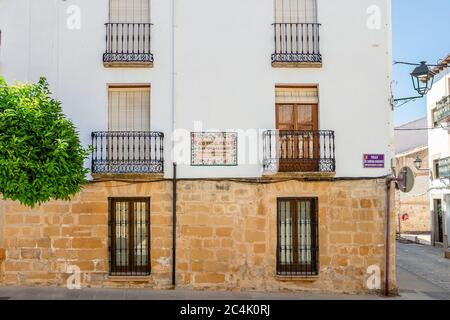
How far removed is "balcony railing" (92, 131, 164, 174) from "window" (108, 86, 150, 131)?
11.8 inches

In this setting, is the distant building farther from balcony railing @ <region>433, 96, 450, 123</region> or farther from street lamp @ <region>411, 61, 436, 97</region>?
street lamp @ <region>411, 61, 436, 97</region>

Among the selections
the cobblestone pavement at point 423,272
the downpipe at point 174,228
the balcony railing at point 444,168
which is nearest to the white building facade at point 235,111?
the downpipe at point 174,228

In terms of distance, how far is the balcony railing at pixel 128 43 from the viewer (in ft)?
34.6

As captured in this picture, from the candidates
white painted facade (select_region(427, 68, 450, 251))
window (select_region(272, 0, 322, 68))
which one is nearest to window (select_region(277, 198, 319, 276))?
window (select_region(272, 0, 322, 68))

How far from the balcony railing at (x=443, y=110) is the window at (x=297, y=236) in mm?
9915

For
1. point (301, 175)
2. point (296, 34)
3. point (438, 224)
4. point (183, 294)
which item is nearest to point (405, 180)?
point (301, 175)

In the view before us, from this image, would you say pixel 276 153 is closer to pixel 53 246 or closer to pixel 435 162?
pixel 53 246

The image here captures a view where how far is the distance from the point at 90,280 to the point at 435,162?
16090 mm

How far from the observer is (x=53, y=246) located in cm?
1038

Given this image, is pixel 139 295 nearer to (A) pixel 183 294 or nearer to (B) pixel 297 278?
(A) pixel 183 294

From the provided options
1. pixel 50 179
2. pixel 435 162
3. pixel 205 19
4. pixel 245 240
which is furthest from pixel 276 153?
pixel 435 162

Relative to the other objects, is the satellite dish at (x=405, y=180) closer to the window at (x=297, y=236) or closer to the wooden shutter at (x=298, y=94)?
the window at (x=297, y=236)

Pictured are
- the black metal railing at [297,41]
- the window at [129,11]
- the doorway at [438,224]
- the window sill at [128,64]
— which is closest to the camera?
the window sill at [128,64]

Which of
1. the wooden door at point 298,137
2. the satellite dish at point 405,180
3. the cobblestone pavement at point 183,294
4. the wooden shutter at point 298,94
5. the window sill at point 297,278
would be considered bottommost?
the cobblestone pavement at point 183,294
